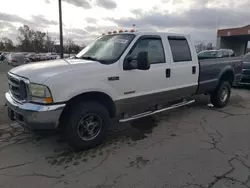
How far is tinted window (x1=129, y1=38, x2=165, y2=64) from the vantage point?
4.04 metres

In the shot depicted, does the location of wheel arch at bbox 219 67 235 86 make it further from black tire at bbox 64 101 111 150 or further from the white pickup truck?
black tire at bbox 64 101 111 150

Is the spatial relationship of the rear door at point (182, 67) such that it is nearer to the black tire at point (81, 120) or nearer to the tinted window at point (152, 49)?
the tinted window at point (152, 49)

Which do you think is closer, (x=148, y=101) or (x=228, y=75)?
(x=148, y=101)

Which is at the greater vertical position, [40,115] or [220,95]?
[40,115]

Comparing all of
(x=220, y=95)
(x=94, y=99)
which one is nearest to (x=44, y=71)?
(x=94, y=99)

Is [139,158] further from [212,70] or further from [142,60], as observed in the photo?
[212,70]

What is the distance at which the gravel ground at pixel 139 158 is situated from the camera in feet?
8.99

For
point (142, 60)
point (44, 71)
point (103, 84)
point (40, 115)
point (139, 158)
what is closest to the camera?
point (40, 115)

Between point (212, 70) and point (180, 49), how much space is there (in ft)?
4.47

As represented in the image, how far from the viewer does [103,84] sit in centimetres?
347

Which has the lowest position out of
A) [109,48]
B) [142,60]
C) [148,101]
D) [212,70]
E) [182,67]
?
[148,101]

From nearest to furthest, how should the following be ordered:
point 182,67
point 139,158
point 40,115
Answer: point 40,115 → point 139,158 → point 182,67

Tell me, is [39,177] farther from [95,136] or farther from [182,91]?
[182,91]

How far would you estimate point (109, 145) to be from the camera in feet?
12.4
